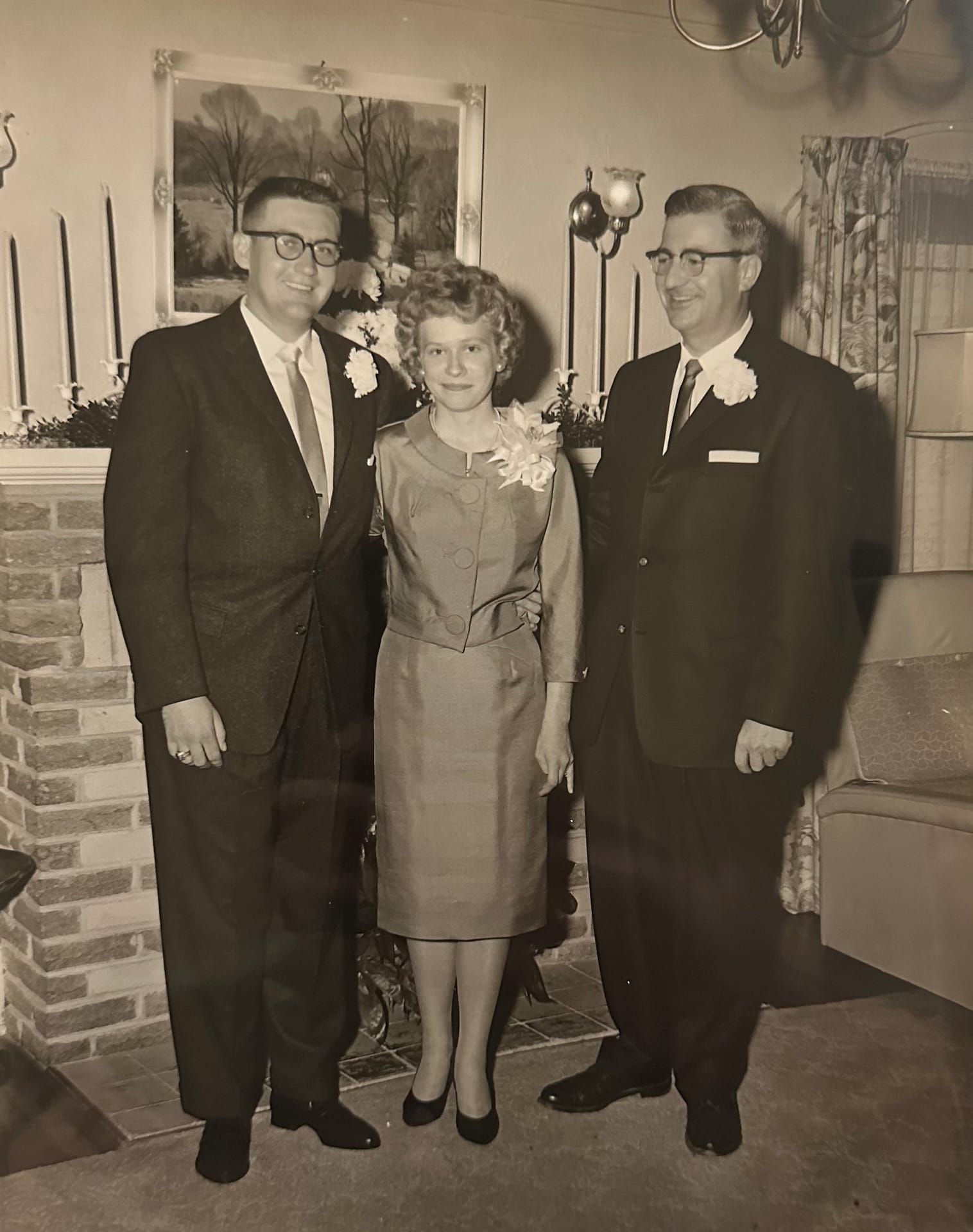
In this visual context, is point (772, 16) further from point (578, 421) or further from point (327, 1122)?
point (327, 1122)

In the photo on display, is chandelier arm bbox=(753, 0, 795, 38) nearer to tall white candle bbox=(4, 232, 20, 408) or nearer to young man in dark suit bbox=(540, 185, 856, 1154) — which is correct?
young man in dark suit bbox=(540, 185, 856, 1154)

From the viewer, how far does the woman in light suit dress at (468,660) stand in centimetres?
220

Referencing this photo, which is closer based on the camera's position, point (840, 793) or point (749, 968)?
point (749, 968)

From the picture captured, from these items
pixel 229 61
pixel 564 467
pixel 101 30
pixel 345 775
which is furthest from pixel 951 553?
pixel 101 30

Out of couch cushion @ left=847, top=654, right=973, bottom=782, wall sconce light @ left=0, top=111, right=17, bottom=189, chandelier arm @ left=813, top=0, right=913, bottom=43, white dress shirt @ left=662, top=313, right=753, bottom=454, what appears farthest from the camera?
couch cushion @ left=847, top=654, right=973, bottom=782

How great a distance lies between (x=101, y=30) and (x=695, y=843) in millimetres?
1795

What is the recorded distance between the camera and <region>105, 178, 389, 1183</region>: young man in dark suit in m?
2.09

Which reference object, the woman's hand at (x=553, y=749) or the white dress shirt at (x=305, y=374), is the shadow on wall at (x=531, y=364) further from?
the woman's hand at (x=553, y=749)

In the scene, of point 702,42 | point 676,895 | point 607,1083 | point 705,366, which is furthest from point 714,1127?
point 702,42

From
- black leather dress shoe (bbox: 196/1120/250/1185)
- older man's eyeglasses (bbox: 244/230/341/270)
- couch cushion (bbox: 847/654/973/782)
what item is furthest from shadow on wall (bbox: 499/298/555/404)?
black leather dress shoe (bbox: 196/1120/250/1185)

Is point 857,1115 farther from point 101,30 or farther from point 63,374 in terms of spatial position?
point 101,30

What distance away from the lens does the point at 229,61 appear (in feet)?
7.11

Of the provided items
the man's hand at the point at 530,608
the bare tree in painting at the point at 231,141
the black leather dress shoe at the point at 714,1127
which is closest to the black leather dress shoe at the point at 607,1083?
the black leather dress shoe at the point at 714,1127

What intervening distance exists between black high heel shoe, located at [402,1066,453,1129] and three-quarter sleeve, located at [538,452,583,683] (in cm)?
84
